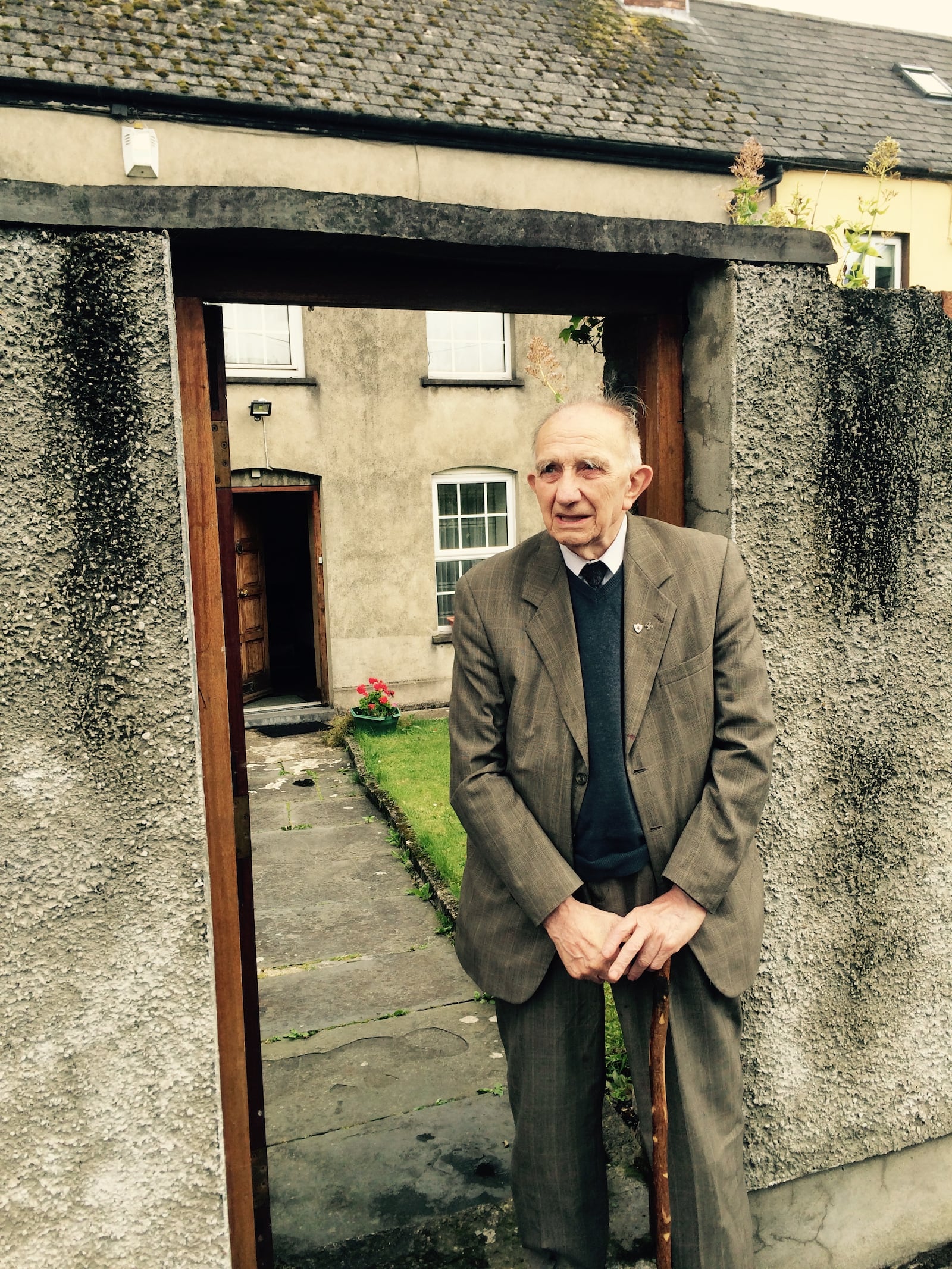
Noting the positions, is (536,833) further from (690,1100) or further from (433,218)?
(433,218)

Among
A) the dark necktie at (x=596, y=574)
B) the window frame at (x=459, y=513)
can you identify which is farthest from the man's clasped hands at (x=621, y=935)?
the window frame at (x=459, y=513)

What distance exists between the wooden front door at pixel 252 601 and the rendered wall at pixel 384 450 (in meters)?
1.76

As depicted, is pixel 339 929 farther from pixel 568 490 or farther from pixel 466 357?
pixel 466 357

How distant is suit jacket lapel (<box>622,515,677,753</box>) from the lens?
2170 millimetres

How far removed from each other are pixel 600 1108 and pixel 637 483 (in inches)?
61.5

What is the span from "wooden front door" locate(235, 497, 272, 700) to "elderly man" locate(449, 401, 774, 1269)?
10769 millimetres

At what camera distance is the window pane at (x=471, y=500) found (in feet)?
40.1

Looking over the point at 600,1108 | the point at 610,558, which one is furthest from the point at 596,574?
the point at 600,1108

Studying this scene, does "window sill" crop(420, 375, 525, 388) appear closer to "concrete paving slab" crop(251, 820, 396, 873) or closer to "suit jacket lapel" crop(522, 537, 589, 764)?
"concrete paving slab" crop(251, 820, 396, 873)

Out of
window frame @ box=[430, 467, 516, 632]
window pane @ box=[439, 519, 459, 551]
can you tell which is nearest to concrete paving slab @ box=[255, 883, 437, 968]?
window frame @ box=[430, 467, 516, 632]

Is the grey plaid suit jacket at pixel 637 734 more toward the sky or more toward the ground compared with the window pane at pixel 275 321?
more toward the ground

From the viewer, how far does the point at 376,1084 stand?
3811 mm

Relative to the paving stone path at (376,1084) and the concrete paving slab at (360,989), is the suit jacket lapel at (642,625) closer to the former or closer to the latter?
the paving stone path at (376,1084)

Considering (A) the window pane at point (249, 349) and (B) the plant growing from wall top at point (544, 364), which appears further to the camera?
(A) the window pane at point (249, 349)
